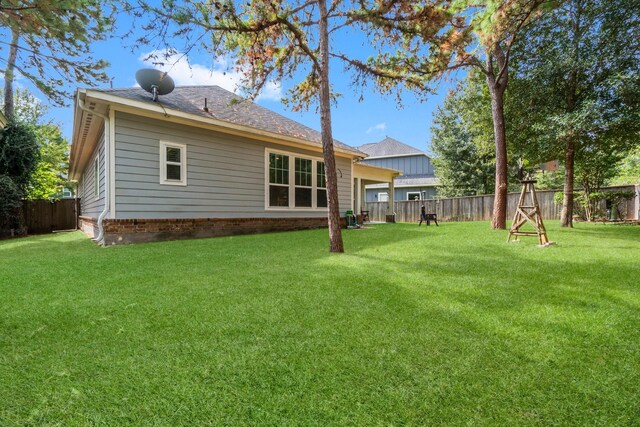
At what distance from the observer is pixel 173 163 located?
7.72 metres

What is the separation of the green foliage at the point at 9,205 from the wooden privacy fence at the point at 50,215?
1360 millimetres

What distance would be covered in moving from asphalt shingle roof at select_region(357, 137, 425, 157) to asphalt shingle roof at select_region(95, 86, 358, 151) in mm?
17775

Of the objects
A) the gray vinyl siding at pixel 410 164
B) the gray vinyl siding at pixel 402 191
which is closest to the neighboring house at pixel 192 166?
the gray vinyl siding at pixel 402 191

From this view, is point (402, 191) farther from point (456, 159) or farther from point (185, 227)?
point (185, 227)

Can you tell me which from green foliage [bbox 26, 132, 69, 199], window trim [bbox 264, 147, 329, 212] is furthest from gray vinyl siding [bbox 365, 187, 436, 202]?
green foliage [bbox 26, 132, 69, 199]

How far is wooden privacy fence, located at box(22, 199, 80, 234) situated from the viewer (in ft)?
40.2

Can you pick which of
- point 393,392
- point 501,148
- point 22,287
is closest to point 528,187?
point 501,148

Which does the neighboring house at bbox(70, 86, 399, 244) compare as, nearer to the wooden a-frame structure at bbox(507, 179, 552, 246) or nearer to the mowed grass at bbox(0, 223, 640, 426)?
the mowed grass at bbox(0, 223, 640, 426)

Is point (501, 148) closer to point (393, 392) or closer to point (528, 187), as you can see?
point (528, 187)

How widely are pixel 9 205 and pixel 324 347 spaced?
12342mm

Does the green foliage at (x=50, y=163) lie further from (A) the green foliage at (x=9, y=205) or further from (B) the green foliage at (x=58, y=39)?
(B) the green foliage at (x=58, y=39)

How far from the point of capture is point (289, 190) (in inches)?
402

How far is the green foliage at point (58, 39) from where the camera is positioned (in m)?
2.78

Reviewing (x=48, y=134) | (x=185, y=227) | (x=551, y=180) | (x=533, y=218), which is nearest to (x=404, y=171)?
(x=551, y=180)
